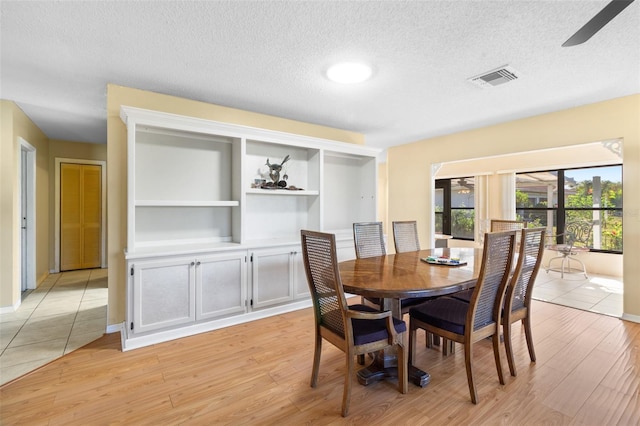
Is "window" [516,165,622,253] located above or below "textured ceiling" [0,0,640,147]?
below

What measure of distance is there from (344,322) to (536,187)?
641 centimetres

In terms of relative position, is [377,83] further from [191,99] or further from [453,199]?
[453,199]

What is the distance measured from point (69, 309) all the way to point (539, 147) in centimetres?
634

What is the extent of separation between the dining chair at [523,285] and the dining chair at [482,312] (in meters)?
Answer: 0.14

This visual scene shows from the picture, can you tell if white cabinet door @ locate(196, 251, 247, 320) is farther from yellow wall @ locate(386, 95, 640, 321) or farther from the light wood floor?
yellow wall @ locate(386, 95, 640, 321)

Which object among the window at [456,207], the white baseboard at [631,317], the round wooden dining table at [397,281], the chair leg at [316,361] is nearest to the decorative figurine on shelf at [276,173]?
the round wooden dining table at [397,281]

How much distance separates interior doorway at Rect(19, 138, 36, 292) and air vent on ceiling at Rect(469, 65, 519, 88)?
5.90 metres

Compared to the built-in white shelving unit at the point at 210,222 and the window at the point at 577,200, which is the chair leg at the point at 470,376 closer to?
the built-in white shelving unit at the point at 210,222

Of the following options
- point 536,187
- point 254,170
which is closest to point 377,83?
point 254,170

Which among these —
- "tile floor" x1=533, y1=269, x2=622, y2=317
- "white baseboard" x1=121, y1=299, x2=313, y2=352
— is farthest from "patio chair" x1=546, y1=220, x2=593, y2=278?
"white baseboard" x1=121, y1=299, x2=313, y2=352

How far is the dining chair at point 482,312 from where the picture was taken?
6.39 feet

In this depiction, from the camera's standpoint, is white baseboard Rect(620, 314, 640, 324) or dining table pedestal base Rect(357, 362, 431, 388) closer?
dining table pedestal base Rect(357, 362, 431, 388)

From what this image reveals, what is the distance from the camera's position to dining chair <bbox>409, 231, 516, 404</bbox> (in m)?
1.95

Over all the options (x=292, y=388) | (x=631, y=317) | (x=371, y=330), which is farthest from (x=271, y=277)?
(x=631, y=317)
